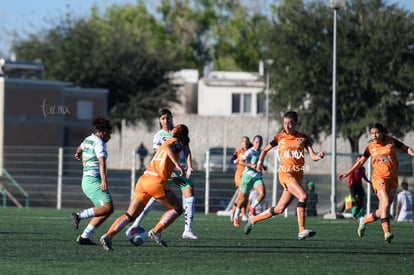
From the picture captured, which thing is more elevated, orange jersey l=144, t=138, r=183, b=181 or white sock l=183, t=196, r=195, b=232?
orange jersey l=144, t=138, r=183, b=181

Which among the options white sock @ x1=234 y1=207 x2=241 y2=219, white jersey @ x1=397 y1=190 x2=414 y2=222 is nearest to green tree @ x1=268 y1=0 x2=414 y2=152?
white jersey @ x1=397 y1=190 x2=414 y2=222

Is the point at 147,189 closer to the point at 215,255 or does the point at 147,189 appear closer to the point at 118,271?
the point at 215,255

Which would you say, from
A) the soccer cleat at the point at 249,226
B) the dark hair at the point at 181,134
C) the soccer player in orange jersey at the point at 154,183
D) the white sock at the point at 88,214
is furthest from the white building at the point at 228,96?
the soccer player in orange jersey at the point at 154,183

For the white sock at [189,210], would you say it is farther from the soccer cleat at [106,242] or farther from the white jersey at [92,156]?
the soccer cleat at [106,242]

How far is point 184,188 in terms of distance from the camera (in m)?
16.3

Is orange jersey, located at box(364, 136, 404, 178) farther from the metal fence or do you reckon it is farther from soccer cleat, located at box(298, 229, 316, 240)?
the metal fence

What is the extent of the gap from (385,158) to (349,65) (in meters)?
33.2

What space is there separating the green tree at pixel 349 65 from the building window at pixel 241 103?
24.5m

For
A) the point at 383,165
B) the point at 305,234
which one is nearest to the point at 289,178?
the point at 305,234

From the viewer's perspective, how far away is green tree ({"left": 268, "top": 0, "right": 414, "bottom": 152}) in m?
49.2

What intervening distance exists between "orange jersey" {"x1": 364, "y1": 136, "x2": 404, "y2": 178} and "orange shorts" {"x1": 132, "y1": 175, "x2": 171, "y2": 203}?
440 centimetres

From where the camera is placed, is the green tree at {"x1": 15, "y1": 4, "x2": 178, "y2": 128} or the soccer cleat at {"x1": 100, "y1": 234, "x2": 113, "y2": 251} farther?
the green tree at {"x1": 15, "y1": 4, "x2": 178, "y2": 128}

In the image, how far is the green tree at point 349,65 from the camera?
49.2 m

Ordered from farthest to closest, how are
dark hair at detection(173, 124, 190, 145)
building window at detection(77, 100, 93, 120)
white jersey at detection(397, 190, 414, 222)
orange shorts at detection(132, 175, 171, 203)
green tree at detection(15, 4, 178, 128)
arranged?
green tree at detection(15, 4, 178, 128) < building window at detection(77, 100, 93, 120) < white jersey at detection(397, 190, 414, 222) < dark hair at detection(173, 124, 190, 145) < orange shorts at detection(132, 175, 171, 203)
